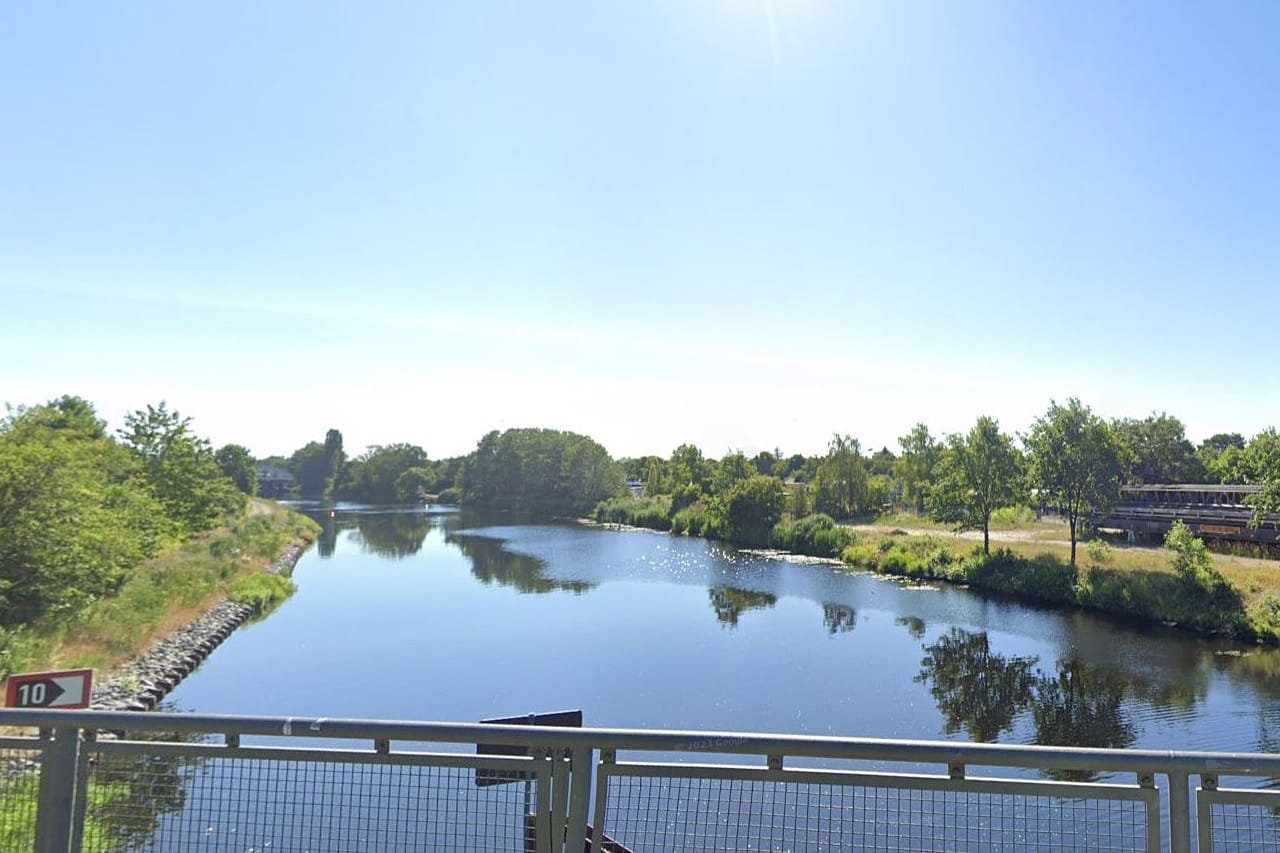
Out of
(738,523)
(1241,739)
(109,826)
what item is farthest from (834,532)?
(109,826)

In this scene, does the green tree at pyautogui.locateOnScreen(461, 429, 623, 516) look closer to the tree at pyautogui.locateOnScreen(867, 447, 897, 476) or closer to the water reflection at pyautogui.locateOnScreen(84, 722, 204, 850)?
the tree at pyautogui.locateOnScreen(867, 447, 897, 476)

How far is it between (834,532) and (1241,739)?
32198 millimetres

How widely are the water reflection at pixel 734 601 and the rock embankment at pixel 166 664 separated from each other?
17.1 meters

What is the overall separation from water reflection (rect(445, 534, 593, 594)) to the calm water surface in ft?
1.92

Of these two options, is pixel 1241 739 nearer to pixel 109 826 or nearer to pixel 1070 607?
pixel 1070 607

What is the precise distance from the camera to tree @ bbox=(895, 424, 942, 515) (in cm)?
6656

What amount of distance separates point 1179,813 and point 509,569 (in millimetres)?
40820

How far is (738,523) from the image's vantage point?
55438 millimetres

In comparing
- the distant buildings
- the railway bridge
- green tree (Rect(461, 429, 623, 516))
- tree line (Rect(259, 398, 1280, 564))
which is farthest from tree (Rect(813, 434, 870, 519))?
the distant buildings

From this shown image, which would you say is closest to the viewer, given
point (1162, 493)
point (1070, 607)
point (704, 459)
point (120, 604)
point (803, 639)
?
point (120, 604)

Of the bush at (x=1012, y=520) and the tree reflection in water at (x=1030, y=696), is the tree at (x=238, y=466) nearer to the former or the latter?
the bush at (x=1012, y=520)

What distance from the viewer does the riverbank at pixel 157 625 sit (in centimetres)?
1611

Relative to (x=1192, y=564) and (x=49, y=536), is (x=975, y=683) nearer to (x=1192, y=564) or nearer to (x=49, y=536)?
(x=1192, y=564)

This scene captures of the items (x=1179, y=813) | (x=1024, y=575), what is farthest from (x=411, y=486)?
(x=1179, y=813)
